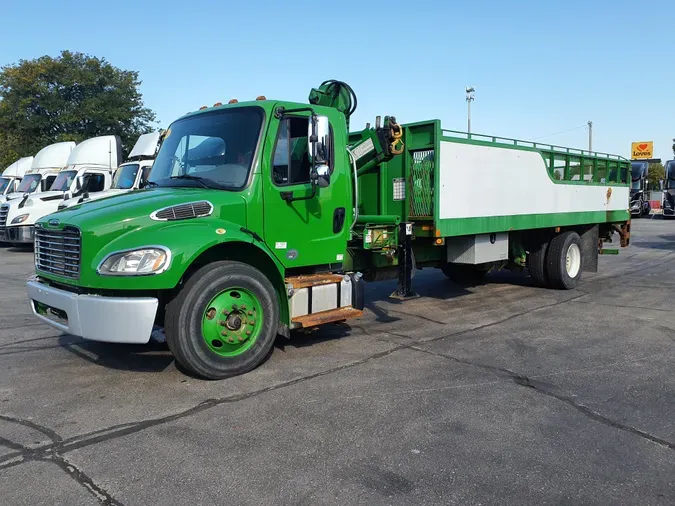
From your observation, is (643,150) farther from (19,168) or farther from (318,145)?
(318,145)

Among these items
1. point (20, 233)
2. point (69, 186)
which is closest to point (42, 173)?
point (69, 186)

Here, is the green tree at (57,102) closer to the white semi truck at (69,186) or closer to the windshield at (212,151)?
the white semi truck at (69,186)

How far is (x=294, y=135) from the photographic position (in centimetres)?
581

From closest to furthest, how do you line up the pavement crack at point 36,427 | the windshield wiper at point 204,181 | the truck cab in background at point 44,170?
1. the pavement crack at point 36,427
2. the windshield wiper at point 204,181
3. the truck cab in background at point 44,170

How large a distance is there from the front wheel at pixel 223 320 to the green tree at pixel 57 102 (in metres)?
36.3

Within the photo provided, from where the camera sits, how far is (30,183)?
762 inches

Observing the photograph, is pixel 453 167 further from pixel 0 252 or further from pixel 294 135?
pixel 0 252

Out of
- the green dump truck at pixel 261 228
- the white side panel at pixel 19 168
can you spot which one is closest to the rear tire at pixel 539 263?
the green dump truck at pixel 261 228

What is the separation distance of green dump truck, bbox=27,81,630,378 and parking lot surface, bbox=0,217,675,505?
1.82ft

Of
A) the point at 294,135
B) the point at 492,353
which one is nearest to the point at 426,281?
the point at 492,353

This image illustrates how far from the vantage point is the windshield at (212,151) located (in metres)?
5.55

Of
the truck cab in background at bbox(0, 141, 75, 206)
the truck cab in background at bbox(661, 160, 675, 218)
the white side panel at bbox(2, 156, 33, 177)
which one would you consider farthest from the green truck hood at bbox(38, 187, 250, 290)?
the truck cab in background at bbox(661, 160, 675, 218)

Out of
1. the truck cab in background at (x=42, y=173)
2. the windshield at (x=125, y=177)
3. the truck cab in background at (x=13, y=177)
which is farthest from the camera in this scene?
the truck cab in background at (x=13, y=177)

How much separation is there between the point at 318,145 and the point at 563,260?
6.49 m
